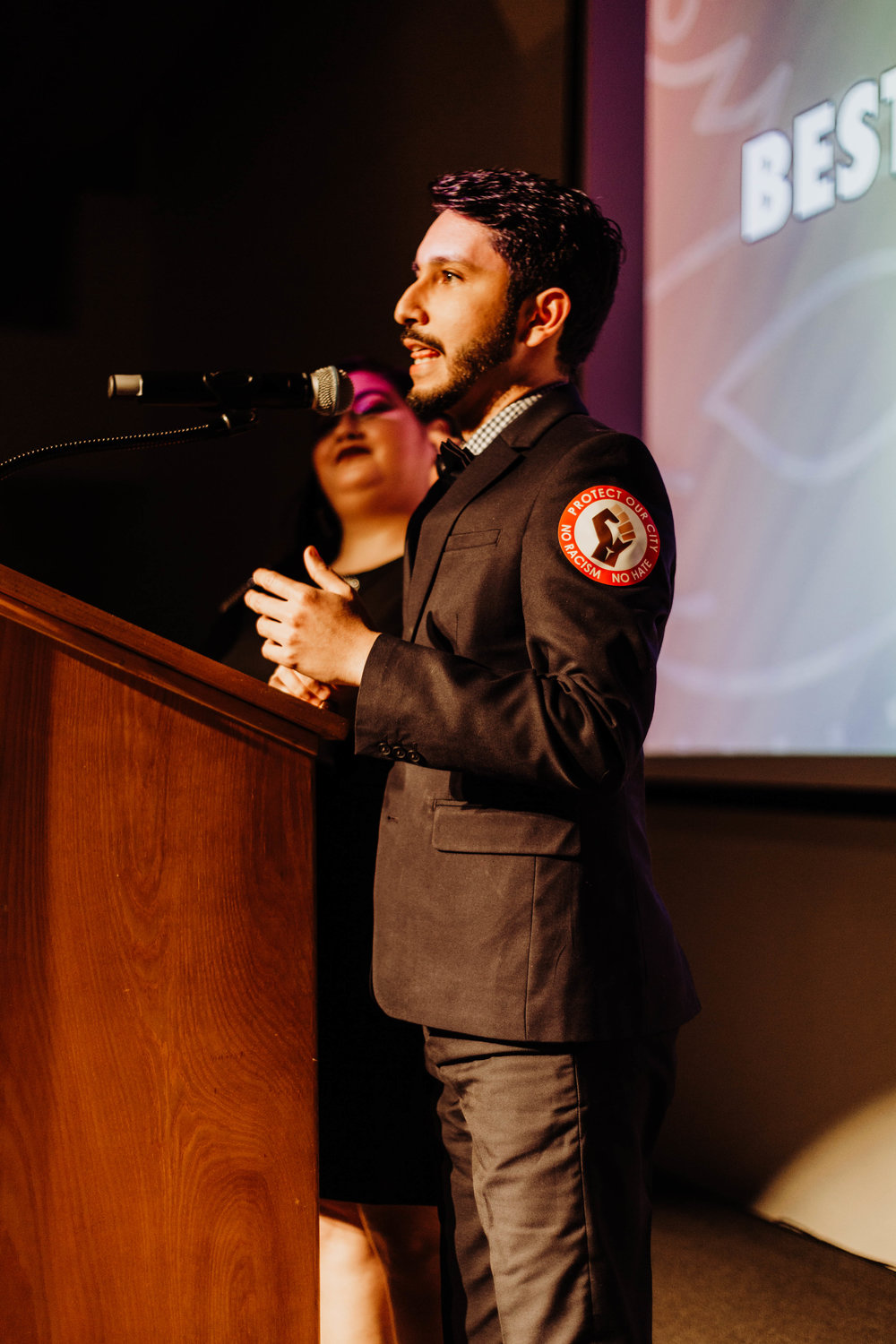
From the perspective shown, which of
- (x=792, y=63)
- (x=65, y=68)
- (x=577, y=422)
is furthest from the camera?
(x=65, y=68)

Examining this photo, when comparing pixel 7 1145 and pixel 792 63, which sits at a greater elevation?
pixel 792 63

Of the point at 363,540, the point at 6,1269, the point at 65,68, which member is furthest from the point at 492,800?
the point at 65,68

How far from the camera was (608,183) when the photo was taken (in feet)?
8.00

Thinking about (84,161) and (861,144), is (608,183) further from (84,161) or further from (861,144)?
(84,161)

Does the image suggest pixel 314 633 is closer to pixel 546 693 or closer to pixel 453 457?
pixel 546 693

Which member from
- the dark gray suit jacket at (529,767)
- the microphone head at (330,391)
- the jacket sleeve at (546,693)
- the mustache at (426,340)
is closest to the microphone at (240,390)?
the microphone head at (330,391)

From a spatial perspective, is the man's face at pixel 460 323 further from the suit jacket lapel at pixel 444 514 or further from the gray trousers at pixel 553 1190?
the gray trousers at pixel 553 1190

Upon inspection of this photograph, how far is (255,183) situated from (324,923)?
1.62 m

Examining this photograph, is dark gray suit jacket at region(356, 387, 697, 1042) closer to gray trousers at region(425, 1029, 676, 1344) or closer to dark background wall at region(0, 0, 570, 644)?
gray trousers at region(425, 1029, 676, 1344)

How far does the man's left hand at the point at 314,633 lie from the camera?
1.02 metres

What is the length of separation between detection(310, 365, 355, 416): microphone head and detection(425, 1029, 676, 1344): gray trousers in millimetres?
699

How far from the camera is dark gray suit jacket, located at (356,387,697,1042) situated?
3.22 ft

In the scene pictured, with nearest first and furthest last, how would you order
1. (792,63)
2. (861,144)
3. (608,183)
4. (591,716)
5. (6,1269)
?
(6,1269) → (591,716) → (861,144) → (792,63) → (608,183)

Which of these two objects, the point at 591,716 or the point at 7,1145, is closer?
the point at 7,1145
